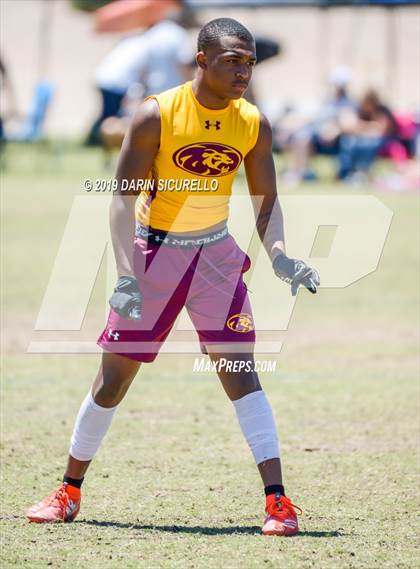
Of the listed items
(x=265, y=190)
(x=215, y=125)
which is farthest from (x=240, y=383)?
(x=215, y=125)

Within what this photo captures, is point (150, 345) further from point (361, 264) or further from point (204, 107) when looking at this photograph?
point (361, 264)

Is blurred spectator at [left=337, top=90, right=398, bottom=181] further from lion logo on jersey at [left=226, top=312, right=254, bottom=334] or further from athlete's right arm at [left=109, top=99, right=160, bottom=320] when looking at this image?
athlete's right arm at [left=109, top=99, right=160, bottom=320]

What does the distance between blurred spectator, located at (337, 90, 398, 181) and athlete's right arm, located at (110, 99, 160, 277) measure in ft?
48.8

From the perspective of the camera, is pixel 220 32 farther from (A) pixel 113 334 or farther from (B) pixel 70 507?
(B) pixel 70 507

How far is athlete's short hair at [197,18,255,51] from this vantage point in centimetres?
487

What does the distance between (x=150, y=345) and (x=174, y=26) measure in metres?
12.4

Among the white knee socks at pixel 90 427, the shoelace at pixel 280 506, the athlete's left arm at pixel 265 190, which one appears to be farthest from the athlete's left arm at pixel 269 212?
the white knee socks at pixel 90 427

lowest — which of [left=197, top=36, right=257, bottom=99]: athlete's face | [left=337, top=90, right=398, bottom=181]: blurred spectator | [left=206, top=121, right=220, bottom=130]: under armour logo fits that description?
[left=337, top=90, right=398, bottom=181]: blurred spectator

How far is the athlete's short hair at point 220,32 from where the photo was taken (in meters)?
4.87

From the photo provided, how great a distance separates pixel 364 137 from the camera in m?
19.6

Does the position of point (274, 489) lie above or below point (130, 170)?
below

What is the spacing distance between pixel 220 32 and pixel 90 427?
1.79m

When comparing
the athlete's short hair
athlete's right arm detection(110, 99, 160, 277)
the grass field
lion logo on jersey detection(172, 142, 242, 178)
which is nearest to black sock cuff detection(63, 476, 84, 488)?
the grass field

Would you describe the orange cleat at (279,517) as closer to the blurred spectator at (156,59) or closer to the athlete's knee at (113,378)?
the athlete's knee at (113,378)
